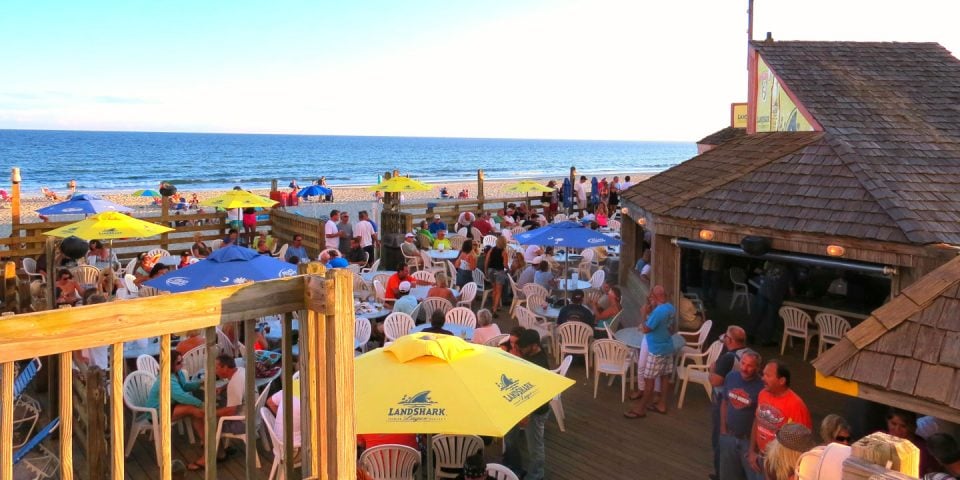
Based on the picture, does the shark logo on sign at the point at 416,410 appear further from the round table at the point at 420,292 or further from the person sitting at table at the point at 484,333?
the round table at the point at 420,292

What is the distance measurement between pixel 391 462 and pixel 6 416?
3519 millimetres

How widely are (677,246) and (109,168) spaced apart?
69032mm

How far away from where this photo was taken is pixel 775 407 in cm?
507

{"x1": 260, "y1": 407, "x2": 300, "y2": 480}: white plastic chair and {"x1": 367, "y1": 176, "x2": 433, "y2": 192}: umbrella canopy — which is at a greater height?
{"x1": 367, "y1": 176, "x2": 433, "y2": 192}: umbrella canopy

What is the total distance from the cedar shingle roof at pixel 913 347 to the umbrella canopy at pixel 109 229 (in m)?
9.01

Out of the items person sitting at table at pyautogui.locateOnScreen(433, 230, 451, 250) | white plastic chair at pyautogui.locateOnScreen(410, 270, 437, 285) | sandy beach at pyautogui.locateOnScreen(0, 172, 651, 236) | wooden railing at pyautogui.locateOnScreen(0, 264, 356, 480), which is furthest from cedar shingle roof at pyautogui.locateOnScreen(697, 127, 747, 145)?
wooden railing at pyautogui.locateOnScreen(0, 264, 356, 480)

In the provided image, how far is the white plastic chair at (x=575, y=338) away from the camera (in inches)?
333

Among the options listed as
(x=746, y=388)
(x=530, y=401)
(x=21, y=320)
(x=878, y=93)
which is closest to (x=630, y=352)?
(x=746, y=388)

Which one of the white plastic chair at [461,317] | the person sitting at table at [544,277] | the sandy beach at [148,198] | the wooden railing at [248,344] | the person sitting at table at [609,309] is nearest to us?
the wooden railing at [248,344]

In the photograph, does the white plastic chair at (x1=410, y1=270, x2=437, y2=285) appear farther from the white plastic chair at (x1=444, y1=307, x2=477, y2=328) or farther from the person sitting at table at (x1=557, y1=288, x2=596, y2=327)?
the person sitting at table at (x1=557, y1=288, x2=596, y2=327)

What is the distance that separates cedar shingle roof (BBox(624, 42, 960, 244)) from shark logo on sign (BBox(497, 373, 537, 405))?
170 inches

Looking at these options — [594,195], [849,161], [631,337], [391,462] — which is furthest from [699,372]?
[594,195]

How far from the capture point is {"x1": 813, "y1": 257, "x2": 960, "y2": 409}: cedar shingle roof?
405 cm

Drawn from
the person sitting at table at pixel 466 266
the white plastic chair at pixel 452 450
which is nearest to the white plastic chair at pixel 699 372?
the white plastic chair at pixel 452 450
